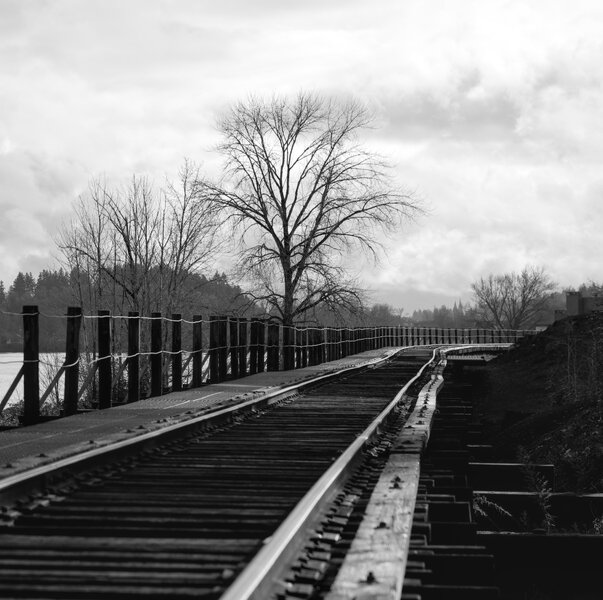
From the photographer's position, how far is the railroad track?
413cm

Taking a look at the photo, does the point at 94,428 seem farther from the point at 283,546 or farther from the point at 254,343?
the point at 254,343

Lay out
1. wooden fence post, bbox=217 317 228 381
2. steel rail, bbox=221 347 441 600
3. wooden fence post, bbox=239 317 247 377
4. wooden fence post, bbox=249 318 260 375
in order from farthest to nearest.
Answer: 1. wooden fence post, bbox=249 318 260 375
2. wooden fence post, bbox=239 317 247 377
3. wooden fence post, bbox=217 317 228 381
4. steel rail, bbox=221 347 441 600

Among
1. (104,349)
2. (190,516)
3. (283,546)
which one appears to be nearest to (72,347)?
(104,349)

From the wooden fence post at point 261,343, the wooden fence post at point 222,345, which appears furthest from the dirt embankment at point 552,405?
the wooden fence post at point 261,343

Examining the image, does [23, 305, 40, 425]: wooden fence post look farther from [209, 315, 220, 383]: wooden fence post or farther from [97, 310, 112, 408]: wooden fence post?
[209, 315, 220, 383]: wooden fence post

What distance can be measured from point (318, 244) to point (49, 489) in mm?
44049

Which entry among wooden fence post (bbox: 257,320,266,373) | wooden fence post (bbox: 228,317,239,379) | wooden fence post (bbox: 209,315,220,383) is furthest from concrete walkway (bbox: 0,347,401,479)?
wooden fence post (bbox: 257,320,266,373)

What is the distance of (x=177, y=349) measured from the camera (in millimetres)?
15797

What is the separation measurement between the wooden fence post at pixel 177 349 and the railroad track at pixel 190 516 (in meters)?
5.44

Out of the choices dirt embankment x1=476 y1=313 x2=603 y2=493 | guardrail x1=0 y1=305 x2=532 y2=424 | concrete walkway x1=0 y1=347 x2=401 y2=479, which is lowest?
dirt embankment x1=476 y1=313 x2=603 y2=493

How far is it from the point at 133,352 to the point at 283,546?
30.7ft

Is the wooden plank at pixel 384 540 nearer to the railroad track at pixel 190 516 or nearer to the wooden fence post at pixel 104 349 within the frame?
the railroad track at pixel 190 516

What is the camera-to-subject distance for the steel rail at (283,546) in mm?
3695

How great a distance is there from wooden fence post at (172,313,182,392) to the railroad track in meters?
5.44
